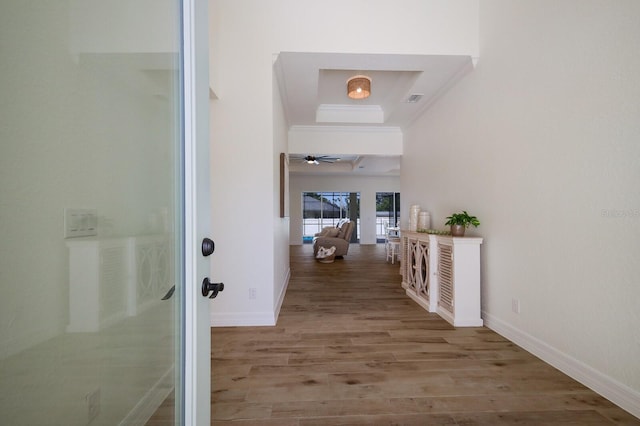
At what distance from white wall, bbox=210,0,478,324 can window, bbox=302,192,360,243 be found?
25.2ft

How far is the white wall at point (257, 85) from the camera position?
106 inches

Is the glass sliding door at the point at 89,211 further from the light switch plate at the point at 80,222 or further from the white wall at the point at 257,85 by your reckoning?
the white wall at the point at 257,85

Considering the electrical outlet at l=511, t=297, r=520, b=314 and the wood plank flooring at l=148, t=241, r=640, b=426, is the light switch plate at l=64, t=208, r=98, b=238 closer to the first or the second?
the wood plank flooring at l=148, t=241, r=640, b=426

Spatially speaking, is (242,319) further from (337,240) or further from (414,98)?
(337,240)

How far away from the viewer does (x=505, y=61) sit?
2.46 meters

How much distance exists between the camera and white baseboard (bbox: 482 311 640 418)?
1554 millimetres

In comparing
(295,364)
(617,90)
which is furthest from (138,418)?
(617,90)

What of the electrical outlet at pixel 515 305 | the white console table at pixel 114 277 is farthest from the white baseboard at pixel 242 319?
the electrical outlet at pixel 515 305

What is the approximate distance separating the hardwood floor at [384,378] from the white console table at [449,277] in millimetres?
158

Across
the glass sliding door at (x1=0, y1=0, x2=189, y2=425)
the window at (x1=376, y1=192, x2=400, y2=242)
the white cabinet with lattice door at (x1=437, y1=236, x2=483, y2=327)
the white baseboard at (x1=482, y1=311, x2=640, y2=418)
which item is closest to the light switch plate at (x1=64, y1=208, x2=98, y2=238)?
the glass sliding door at (x1=0, y1=0, x2=189, y2=425)

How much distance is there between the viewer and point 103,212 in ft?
2.43

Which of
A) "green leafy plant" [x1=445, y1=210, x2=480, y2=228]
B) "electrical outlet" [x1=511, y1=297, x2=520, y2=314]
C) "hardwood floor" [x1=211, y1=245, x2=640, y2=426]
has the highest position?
"green leafy plant" [x1=445, y1=210, x2=480, y2=228]

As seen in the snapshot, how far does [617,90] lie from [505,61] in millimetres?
1084

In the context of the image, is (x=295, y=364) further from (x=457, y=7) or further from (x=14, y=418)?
(x=457, y=7)
